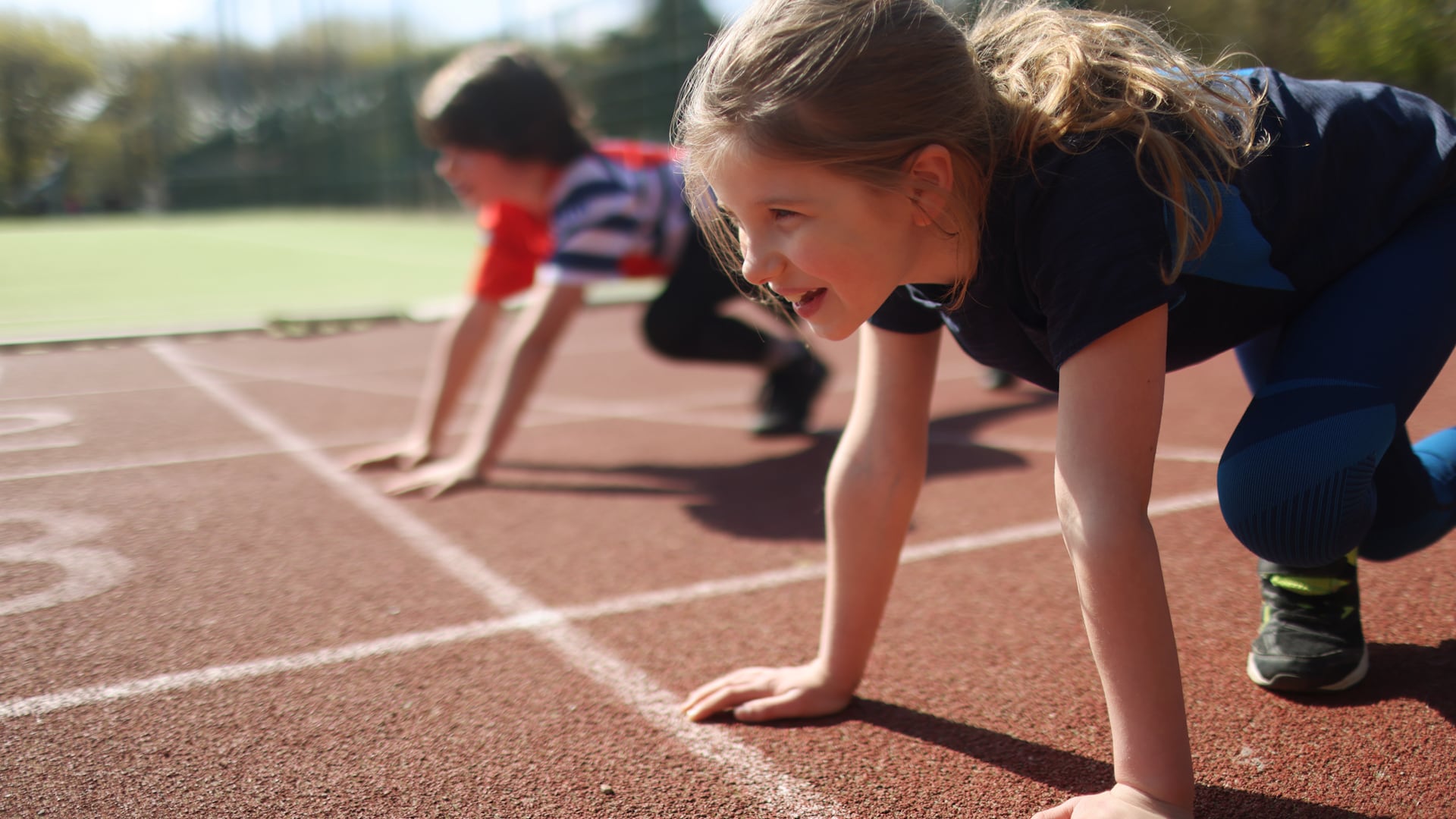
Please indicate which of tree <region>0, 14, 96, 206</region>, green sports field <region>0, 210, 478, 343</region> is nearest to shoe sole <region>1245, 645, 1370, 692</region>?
green sports field <region>0, 210, 478, 343</region>

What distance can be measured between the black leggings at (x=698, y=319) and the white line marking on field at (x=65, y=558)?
6.80 ft

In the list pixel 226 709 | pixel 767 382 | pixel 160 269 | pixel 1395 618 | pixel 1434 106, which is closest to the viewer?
pixel 1434 106

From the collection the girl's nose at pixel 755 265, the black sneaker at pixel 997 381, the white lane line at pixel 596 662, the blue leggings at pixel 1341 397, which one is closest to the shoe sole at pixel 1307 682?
the blue leggings at pixel 1341 397

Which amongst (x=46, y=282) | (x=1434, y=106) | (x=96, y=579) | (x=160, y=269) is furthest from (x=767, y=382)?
(x=160, y=269)

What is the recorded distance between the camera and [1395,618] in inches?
91.0

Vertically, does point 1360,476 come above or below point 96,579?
above

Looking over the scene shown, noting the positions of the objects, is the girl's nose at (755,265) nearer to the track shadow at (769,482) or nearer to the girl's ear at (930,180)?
the girl's ear at (930,180)

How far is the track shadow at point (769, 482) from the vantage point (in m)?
3.34

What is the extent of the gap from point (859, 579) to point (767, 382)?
2.72 meters

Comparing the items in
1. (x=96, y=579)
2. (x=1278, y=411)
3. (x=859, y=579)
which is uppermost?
(x=1278, y=411)

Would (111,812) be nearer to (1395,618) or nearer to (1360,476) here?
(1360,476)

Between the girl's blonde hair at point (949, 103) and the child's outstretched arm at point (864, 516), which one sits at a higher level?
the girl's blonde hair at point (949, 103)

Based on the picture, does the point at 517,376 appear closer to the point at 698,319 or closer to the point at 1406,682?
the point at 698,319

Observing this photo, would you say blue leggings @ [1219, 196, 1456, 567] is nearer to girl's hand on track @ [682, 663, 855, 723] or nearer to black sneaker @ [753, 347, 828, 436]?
girl's hand on track @ [682, 663, 855, 723]
